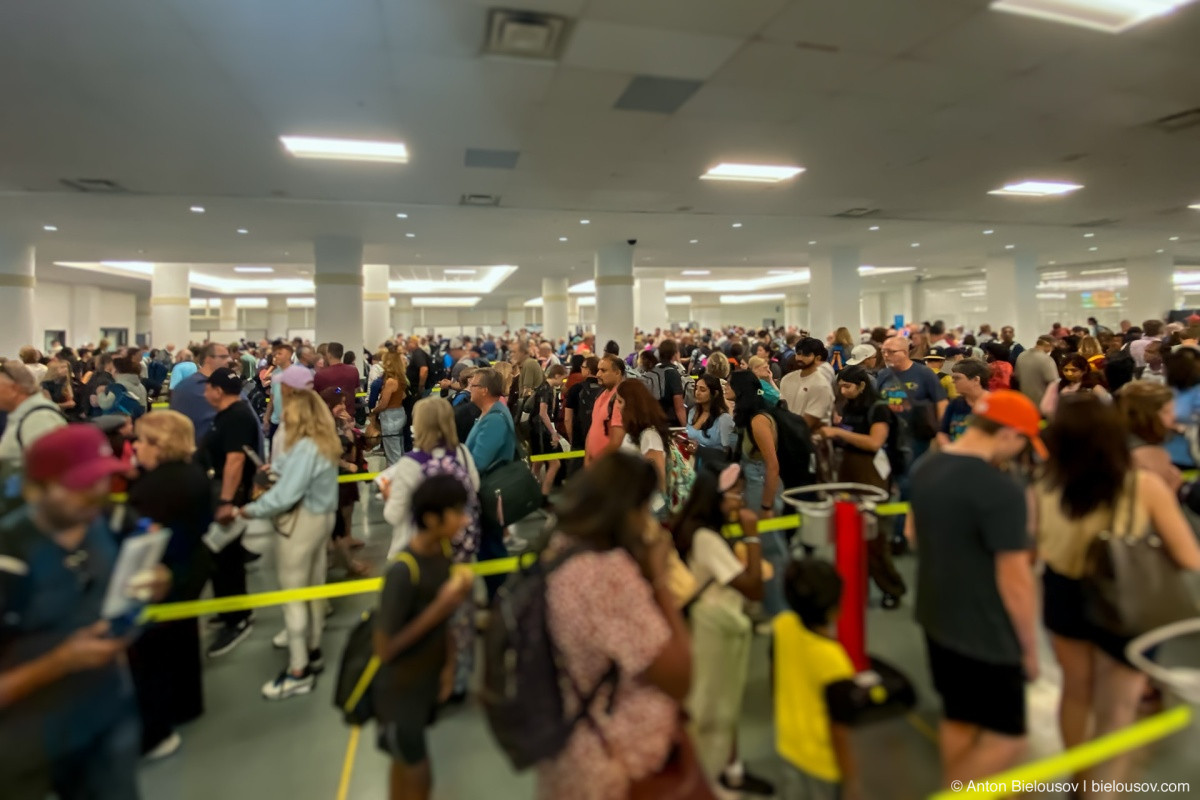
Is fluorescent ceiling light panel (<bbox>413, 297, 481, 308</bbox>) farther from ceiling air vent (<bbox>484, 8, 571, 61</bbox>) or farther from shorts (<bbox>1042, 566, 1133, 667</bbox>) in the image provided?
shorts (<bbox>1042, 566, 1133, 667</bbox>)

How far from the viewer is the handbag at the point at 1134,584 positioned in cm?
225

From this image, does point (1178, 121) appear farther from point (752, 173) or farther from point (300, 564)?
point (300, 564)

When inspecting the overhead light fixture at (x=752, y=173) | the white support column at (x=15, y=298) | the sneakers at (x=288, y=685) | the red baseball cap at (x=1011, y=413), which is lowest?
the sneakers at (x=288, y=685)

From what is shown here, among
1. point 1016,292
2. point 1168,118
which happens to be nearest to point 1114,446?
point 1168,118

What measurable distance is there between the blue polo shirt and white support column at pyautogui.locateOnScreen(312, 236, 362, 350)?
1380cm

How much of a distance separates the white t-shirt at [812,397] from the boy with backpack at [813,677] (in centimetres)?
339

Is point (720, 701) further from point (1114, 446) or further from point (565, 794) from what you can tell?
point (1114, 446)

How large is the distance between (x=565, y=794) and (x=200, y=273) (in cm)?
2867

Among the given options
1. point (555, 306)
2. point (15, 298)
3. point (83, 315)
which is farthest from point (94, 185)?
point (83, 315)

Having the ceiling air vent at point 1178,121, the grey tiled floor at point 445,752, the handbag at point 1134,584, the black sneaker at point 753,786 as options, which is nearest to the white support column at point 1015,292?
the ceiling air vent at point 1178,121

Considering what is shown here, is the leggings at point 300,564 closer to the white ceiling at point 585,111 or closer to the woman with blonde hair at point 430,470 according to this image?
the woman with blonde hair at point 430,470

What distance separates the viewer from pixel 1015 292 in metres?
20.5

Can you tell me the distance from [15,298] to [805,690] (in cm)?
1875

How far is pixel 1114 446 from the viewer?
233cm
